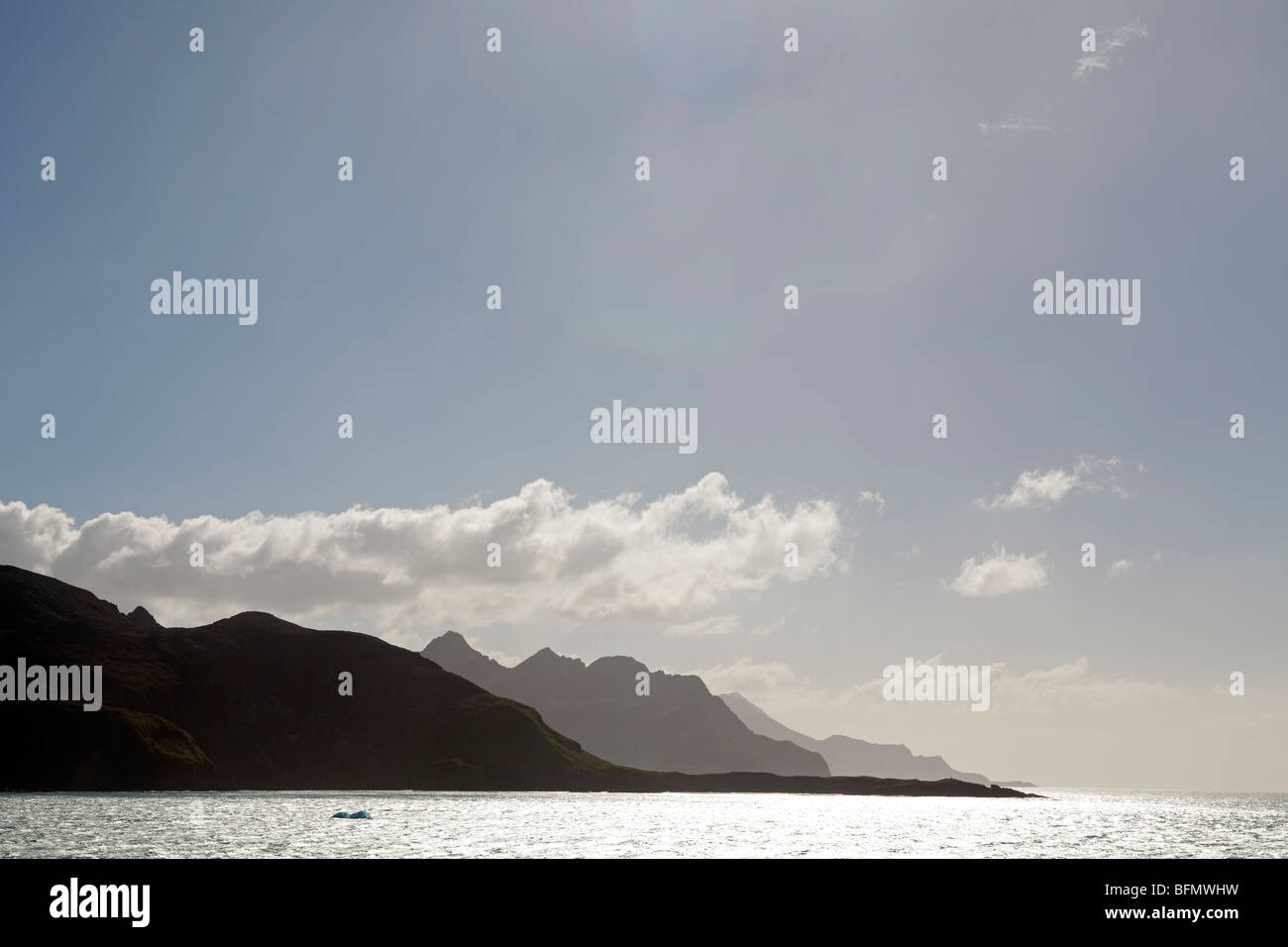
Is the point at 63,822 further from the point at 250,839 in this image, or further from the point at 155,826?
the point at 250,839

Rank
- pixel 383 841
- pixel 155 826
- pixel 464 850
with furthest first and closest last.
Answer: pixel 155 826 → pixel 383 841 → pixel 464 850
